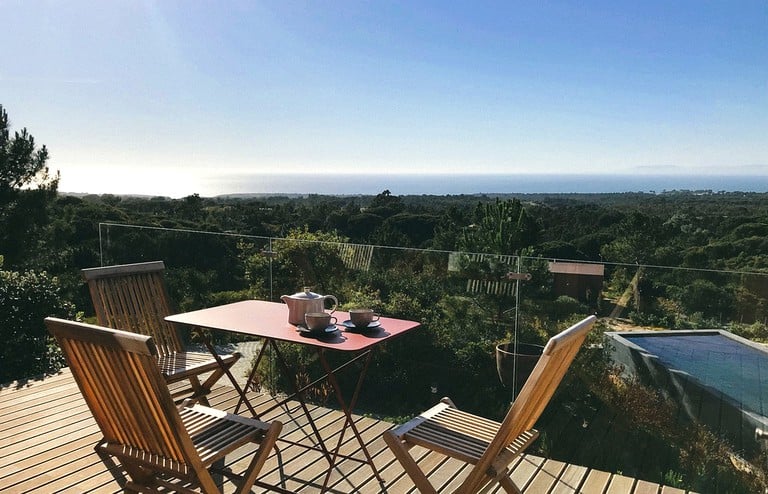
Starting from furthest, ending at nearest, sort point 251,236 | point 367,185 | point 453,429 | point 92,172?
point 367,185, point 92,172, point 251,236, point 453,429

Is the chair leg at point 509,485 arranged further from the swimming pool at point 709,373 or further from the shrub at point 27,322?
the shrub at point 27,322

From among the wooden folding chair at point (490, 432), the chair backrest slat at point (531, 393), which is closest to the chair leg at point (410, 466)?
the wooden folding chair at point (490, 432)

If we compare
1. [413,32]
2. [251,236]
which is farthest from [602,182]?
[251,236]

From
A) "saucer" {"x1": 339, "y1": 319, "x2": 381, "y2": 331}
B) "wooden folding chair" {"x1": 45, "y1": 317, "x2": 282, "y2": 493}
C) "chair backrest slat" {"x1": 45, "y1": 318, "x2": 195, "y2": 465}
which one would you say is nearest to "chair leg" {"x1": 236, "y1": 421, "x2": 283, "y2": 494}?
"wooden folding chair" {"x1": 45, "y1": 317, "x2": 282, "y2": 493}

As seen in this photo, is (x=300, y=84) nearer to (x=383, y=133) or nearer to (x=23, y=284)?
(x=383, y=133)

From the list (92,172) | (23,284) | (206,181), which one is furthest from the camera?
(206,181)

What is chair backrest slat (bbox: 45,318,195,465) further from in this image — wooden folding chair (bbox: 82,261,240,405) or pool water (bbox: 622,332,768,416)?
pool water (bbox: 622,332,768,416)

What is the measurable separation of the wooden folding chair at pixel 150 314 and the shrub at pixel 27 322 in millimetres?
1713

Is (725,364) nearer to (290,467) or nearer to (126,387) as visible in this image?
(290,467)

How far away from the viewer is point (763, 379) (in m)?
2.71

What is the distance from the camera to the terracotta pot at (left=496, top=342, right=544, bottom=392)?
3.29m

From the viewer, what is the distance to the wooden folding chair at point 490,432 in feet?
6.11

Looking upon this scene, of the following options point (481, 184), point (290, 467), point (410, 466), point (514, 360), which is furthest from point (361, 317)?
point (481, 184)

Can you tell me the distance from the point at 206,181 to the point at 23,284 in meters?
Result: 17.8
